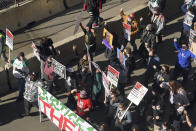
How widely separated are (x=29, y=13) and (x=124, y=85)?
636 centimetres

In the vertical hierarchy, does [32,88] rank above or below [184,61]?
below

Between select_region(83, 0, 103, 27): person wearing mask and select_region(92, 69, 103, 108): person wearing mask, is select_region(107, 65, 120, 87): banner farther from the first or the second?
select_region(83, 0, 103, 27): person wearing mask

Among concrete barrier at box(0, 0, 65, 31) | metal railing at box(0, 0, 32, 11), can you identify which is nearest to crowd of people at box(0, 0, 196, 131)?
concrete barrier at box(0, 0, 65, 31)

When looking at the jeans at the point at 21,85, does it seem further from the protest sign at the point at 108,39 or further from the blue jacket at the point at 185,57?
the blue jacket at the point at 185,57

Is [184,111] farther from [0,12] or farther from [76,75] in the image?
[0,12]

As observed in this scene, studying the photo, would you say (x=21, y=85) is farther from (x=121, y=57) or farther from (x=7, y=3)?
(x=7, y=3)

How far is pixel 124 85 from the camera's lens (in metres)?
12.3

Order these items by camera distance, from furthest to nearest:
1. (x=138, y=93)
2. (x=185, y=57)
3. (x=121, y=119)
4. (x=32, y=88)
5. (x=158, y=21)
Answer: (x=158, y=21) → (x=185, y=57) → (x=32, y=88) → (x=121, y=119) → (x=138, y=93)

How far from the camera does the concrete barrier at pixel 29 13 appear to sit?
15992 mm

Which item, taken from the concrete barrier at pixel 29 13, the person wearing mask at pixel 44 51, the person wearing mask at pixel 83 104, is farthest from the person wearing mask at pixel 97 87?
the concrete barrier at pixel 29 13

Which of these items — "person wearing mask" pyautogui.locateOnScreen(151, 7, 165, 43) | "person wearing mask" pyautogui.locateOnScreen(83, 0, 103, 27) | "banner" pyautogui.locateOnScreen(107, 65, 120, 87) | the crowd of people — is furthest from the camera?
"person wearing mask" pyautogui.locateOnScreen(83, 0, 103, 27)

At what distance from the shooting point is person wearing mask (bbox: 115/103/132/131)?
1047 centimetres

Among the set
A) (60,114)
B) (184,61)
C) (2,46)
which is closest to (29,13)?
(2,46)

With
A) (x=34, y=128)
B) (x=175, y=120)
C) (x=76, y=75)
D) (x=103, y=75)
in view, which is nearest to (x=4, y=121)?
(x=34, y=128)
